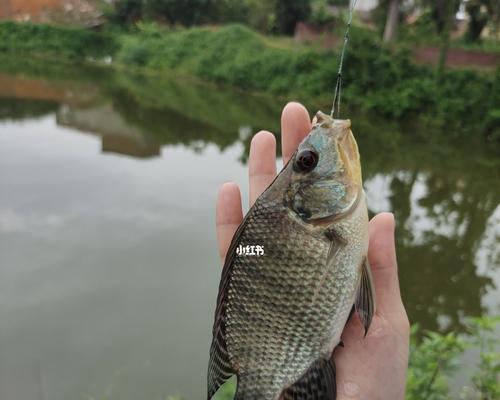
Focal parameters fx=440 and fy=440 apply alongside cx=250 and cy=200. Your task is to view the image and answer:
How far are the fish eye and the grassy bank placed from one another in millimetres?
13284

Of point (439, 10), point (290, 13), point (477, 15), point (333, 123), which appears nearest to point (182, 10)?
point (290, 13)

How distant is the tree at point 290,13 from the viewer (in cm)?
2705

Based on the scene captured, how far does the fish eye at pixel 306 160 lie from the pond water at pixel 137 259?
2.73m

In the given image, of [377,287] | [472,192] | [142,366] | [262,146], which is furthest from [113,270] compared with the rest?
[472,192]

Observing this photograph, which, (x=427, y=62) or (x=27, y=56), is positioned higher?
(x=427, y=62)

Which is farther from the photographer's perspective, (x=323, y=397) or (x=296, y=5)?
(x=296, y=5)

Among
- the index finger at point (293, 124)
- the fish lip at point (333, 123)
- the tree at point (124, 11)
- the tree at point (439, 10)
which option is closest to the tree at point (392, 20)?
the tree at point (439, 10)

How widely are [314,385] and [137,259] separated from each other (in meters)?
4.06

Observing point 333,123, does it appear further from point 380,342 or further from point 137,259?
point 137,259

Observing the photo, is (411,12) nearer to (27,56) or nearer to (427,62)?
Answer: (427,62)

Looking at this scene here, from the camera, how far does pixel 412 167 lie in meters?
9.96

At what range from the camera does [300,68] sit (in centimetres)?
1773

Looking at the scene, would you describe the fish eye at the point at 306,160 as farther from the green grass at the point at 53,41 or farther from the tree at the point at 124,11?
the tree at the point at 124,11

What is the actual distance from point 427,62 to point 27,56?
2107 centimetres
